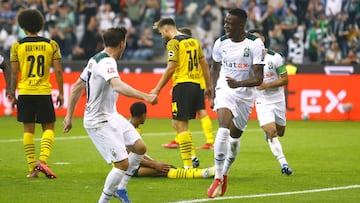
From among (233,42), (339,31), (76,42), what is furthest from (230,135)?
(76,42)

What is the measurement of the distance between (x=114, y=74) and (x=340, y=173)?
5822 mm

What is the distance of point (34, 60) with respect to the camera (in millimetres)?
14047

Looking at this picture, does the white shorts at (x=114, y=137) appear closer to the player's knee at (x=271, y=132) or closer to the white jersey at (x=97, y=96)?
the white jersey at (x=97, y=96)

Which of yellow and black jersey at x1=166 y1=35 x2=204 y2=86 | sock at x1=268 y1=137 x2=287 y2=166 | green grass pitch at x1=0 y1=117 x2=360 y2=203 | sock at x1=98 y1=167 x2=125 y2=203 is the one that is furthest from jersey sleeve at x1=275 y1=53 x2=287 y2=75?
sock at x1=98 y1=167 x2=125 y2=203

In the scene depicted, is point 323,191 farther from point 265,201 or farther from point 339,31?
point 339,31

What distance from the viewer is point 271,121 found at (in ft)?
50.8

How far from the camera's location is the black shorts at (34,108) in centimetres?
1408

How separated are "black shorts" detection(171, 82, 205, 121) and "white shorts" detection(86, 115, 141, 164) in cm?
450

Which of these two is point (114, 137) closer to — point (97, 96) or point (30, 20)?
point (97, 96)

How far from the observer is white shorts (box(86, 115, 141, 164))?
10.7 metres

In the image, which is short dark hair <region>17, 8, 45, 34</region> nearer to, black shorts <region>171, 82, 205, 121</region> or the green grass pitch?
the green grass pitch

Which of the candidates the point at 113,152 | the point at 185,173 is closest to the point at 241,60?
the point at 185,173

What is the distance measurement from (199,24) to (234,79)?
2011cm

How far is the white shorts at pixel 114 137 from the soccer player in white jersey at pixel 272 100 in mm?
4574
